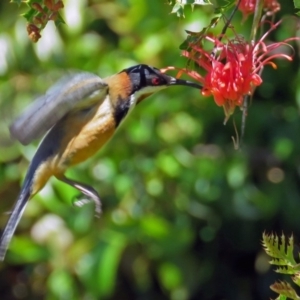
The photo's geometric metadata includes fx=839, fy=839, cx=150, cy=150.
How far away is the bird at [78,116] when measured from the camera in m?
2.02

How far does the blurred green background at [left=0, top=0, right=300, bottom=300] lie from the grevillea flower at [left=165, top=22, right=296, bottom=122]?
4.89ft

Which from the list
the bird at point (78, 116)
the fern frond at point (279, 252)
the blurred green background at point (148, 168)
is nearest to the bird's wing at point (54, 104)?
the bird at point (78, 116)

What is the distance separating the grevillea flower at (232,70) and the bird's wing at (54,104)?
1.48 feet

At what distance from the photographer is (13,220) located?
7.24ft

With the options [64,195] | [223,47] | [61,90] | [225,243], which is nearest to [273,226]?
[225,243]

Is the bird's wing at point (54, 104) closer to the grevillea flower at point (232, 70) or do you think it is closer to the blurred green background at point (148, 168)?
the grevillea flower at point (232, 70)

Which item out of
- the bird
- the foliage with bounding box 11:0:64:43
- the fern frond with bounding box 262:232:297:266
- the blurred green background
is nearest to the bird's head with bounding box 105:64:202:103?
the bird

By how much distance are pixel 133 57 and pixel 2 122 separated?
135 centimetres

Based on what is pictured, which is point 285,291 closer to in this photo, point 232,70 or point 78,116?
point 232,70

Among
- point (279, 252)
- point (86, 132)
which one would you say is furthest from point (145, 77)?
point (279, 252)

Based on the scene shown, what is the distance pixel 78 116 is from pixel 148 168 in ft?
3.50

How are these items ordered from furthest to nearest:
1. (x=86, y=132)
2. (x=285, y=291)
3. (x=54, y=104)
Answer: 1. (x=86, y=132)
2. (x=54, y=104)
3. (x=285, y=291)

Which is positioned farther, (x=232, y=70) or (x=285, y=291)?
(x=232, y=70)

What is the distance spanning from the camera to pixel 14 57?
11.1 ft
